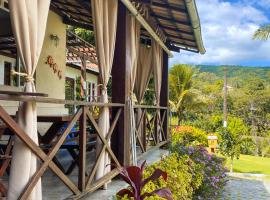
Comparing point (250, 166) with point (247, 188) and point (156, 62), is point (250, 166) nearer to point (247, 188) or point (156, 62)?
point (247, 188)

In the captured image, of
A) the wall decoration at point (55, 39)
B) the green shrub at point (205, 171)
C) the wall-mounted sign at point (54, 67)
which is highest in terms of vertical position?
the wall decoration at point (55, 39)

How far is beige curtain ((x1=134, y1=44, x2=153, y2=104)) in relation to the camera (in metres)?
8.87

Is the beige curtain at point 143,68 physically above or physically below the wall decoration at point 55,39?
below

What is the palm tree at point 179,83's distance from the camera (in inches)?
1035


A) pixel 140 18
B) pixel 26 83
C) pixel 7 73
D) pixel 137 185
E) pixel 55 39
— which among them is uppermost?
pixel 55 39

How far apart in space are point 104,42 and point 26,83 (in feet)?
6.49

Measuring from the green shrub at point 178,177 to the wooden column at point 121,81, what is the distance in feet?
1.58

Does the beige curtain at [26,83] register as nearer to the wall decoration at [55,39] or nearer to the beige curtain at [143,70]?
the beige curtain at [143,70]

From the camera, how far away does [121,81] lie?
558cm

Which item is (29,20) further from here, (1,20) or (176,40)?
(176,40)

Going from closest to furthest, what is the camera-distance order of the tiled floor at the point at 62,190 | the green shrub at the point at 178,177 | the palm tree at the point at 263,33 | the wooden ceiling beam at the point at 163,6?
the tiled floor at the point at 62,190 < the green shrub at the point at 178,177 < the wooden ceiling beam at the point at 163,6 < the palm tree at the point at 263,33

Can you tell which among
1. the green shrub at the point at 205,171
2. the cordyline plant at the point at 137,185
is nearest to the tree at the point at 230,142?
the green shrub at the point at 205,171

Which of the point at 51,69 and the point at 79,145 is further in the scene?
the point at 51,69

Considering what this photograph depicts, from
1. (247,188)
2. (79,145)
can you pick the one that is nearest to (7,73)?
(79,145)
